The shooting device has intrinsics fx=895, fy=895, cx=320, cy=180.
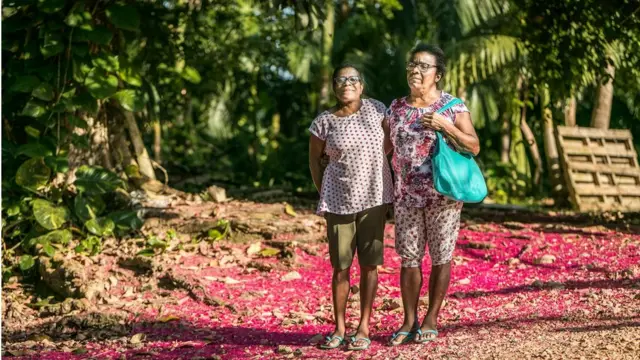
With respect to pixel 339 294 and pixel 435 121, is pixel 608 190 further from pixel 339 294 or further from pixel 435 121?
pixel 435 121

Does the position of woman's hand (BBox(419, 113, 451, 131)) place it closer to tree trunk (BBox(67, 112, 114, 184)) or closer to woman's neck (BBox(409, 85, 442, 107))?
woman's neck (BBox(409, 85, 442, 107))

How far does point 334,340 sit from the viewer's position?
456 cm

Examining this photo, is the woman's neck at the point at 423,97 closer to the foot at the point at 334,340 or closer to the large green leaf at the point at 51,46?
the foot at the point at 334,340

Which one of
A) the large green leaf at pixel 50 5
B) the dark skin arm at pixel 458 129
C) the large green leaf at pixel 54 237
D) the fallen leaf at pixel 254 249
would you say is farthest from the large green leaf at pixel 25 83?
the dark skin arm at pixel 458 129

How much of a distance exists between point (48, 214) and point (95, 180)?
0.50 meters

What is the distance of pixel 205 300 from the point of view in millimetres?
6461

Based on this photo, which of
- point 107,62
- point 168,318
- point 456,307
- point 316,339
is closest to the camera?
point 316,339

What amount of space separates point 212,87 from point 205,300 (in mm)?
5753

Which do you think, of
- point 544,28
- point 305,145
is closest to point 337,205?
point 544,28

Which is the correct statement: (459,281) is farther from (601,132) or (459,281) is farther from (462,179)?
(601,132)

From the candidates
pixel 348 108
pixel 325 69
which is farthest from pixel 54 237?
pixel 325 69

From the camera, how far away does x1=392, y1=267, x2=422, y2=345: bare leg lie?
446cm

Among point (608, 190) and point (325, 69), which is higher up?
point (325, 69)

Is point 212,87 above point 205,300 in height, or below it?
above
